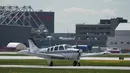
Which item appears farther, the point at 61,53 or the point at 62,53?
the point at 61,53

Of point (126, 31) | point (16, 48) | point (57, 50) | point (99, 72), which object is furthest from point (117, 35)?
point (99, 72)

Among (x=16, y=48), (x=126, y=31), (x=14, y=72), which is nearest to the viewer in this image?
(x=14, y=72)

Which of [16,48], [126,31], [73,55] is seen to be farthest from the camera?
[126,31]

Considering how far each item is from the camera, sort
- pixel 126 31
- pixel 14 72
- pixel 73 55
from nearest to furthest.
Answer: pixel 14 72
pixel 73 55
pixel 126 31

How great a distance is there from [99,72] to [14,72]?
959cm

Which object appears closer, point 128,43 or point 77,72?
point 77,72

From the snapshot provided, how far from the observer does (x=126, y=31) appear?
190m

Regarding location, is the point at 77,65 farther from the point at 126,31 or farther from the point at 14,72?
the point at 126,31

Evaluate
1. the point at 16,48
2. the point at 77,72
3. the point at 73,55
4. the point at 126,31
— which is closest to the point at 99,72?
the point at 77,72

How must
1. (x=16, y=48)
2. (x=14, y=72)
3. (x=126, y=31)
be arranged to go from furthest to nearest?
(x=126, y=31)
(x=16, y=48)
(x=14, y=72)

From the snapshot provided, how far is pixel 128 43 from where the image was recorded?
605 feet

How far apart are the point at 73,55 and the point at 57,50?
3.06 meters

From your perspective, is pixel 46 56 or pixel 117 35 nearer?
pixel 46 56

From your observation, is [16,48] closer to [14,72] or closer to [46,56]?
[46,56]
